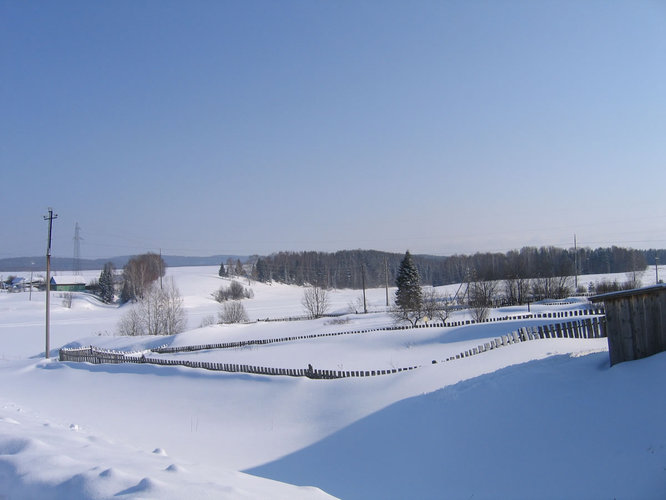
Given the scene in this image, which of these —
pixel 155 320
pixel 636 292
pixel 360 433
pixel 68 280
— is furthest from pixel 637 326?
pixel 68 280

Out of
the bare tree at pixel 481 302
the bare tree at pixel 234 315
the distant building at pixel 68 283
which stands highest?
the distant building at pixel 68 283

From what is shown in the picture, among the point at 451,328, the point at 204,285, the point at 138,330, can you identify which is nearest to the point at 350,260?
the point at 204,285

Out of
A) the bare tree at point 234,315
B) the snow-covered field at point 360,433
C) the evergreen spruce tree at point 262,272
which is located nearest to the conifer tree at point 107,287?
the evergreen spruce tree at point 262,272

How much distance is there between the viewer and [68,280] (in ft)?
369

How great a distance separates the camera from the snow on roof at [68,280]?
110 meters

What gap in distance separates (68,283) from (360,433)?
118m

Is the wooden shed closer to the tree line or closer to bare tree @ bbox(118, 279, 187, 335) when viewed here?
bare tree @ bbox(118, 279, 187, 335)

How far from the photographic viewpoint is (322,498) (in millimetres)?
4773

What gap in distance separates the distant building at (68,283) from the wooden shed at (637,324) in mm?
113294

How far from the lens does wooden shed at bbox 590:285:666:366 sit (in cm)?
813

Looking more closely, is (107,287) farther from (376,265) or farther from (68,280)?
(376,265)

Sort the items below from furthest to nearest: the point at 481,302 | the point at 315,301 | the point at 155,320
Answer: the point at 315,301, the point at 155,320, the point at 481,302

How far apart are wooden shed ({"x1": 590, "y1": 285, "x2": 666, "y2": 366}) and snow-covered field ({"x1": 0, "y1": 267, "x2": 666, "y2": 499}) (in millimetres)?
352

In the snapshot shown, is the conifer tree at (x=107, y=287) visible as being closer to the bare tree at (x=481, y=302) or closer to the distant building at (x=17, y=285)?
the distant building at (x=17, y=285)
